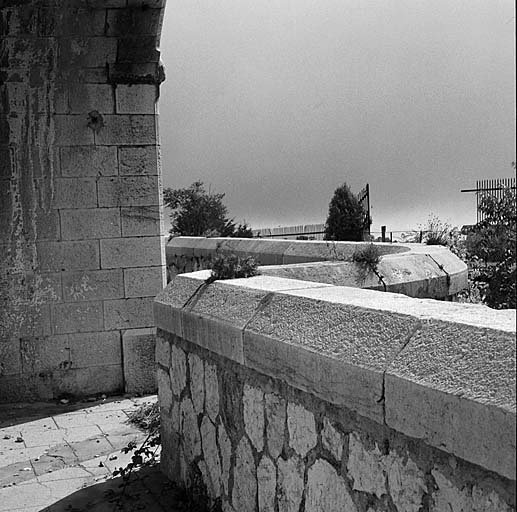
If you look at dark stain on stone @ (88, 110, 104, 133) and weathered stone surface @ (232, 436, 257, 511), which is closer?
weathered stone surface @ (232, 436, 257, 511)

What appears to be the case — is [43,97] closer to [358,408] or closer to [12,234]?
[12,234]

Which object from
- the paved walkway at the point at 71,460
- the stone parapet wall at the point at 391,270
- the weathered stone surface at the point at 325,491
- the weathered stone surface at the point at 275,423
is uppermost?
the stone parapet wall at the point at 391,270

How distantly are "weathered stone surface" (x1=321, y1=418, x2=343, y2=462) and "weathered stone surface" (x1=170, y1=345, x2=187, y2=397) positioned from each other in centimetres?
153

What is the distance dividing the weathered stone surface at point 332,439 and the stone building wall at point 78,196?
15.0 feet

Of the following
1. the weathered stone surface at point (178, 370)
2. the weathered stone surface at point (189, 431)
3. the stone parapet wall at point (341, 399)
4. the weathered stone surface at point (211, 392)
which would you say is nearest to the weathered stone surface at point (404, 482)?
the stone parapet wall at point (341, 399)

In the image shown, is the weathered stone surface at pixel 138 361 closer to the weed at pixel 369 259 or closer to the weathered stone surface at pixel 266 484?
the weed at pixel 369 259

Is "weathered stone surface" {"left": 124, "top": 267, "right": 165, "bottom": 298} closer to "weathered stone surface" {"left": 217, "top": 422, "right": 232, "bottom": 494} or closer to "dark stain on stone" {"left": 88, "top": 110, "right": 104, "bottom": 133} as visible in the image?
"dark stain on stone" {"left": 88, "top": 110, "right": 104, "bottom": 133}

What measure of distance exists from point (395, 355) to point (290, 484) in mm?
922

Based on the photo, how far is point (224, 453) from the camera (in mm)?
3506

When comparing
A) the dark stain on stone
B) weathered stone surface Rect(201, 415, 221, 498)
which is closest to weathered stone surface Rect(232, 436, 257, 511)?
weathered stone surface Rect(201, 415, 221, 498)

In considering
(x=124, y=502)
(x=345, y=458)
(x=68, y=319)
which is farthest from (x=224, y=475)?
(x=68, y=319)

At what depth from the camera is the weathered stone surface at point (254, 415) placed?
311 centimetres

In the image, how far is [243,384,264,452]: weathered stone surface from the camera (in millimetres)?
3113

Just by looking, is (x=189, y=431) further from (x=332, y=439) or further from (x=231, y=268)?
(x=332, y=439)
